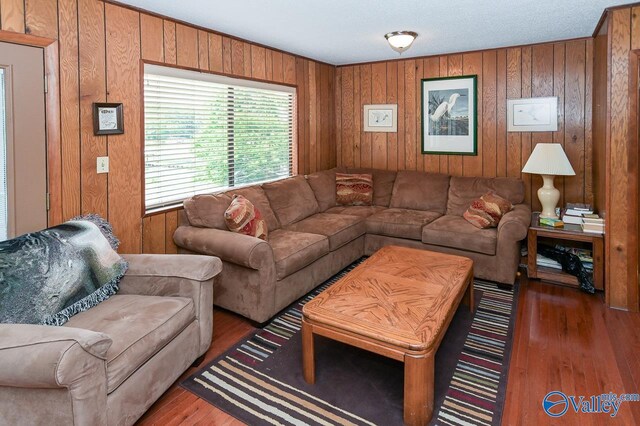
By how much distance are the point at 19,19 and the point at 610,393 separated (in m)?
3.82

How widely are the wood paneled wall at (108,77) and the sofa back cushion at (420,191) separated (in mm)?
2287

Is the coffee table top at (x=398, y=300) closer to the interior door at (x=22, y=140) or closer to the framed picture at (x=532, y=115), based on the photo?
the interior door at (x=22, y=140)

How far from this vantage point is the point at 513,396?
2.17 m

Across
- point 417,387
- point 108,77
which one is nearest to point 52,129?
point 108,77

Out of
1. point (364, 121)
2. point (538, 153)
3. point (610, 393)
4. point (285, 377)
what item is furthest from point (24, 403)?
point (364, 121)

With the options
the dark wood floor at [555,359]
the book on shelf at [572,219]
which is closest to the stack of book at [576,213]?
the book on shelf at [572,219]

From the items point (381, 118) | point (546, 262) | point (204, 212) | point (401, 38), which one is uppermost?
point (401, 38)

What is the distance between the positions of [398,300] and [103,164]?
85.5 inches

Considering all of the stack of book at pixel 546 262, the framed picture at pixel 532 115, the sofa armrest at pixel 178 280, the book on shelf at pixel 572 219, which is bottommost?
the stack of book at pixel 546 262

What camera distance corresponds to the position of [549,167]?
148 inches

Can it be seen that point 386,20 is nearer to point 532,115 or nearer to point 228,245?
point 532,115

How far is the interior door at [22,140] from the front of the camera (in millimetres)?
2328

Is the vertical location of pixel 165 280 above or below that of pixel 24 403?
above

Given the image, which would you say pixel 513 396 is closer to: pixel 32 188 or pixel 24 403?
pixel 24 403
